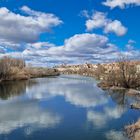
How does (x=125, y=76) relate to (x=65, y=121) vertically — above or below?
above

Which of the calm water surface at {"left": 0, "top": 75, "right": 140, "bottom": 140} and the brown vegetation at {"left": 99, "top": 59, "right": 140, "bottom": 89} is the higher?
the brown vegetation at {"left": 99, "top": 59, "right": 140, "bottom": 89}

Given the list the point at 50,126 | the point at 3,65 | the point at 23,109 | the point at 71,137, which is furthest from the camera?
the point at 3,65

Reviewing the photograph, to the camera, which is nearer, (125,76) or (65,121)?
(65,121)

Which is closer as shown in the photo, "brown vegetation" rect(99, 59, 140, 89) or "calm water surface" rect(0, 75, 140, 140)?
"calm water surface" rect(0, 75, 140, 140)

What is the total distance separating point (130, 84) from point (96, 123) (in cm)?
2814

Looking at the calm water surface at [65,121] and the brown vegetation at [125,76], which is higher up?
the brown vegetation at [125,76]

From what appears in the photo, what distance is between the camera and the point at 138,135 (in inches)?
652

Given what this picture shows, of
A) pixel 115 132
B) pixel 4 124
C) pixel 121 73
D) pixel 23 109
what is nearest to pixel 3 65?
pixel 121 73

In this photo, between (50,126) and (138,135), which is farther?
(50,126)

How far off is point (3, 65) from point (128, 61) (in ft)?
104

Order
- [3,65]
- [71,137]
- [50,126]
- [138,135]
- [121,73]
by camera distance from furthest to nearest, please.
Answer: [3,65], [121,73], [50,126], [71,137], [138,135]

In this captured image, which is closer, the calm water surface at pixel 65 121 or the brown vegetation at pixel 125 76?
the calm water surface at pixel 65 121

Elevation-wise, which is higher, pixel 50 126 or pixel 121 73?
pixel 121 73

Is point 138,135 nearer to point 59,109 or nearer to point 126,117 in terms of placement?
point 126,117
